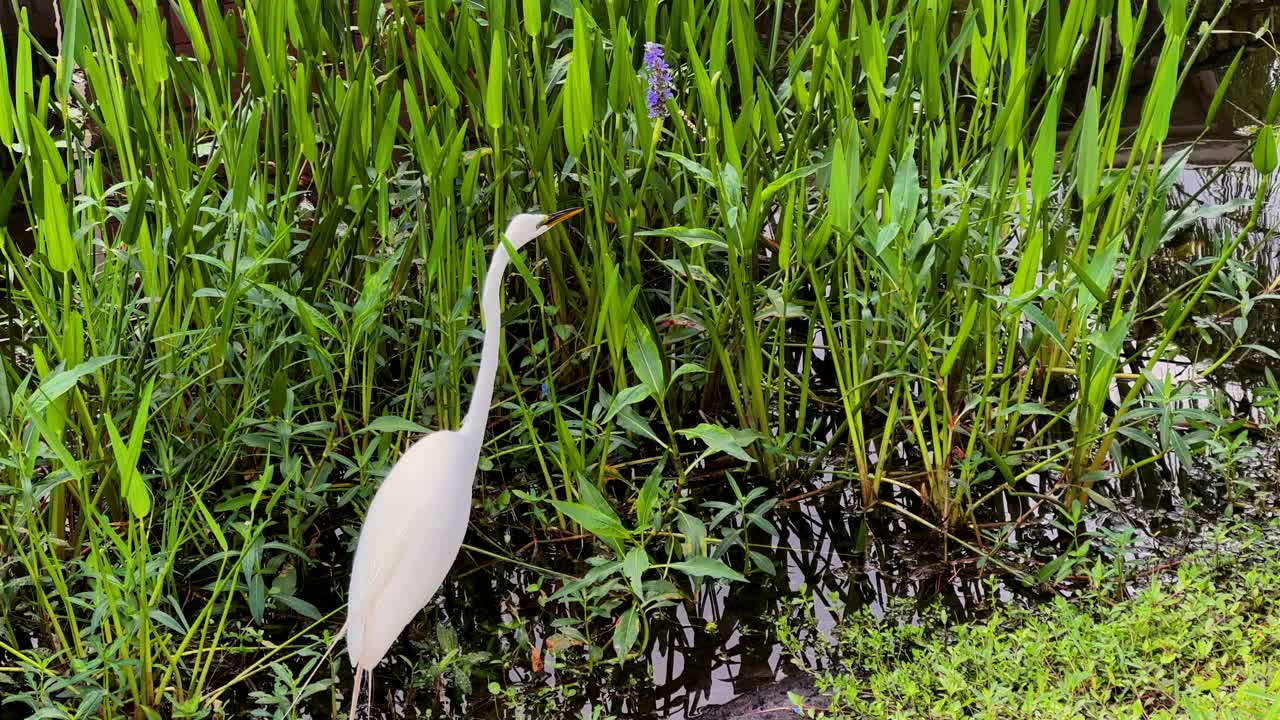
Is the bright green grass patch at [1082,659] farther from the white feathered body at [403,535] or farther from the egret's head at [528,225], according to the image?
A: the egret's head at [528,225]

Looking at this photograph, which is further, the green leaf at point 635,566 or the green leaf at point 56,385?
the green leaf at point 635,566

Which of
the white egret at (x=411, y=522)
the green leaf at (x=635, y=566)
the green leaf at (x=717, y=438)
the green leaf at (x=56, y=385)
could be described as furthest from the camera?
the green leaf at (x=717, y=438)

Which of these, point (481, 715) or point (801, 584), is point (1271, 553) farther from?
point (481, 715)

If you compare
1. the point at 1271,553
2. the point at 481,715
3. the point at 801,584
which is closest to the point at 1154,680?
the point at 1271,553

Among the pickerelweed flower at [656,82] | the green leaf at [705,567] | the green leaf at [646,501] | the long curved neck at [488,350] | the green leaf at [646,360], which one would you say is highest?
the pickerelweed flower at [656,82]

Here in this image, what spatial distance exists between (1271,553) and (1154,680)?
428 mm

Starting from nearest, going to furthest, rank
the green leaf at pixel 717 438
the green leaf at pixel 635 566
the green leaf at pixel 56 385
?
the green leaf at pixel 56 385, the green leaf at pixel 635 566, the green leaf at pixel 717 438

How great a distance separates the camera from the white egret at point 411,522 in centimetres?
148

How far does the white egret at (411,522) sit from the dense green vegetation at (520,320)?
157 mm

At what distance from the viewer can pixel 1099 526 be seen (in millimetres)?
2006

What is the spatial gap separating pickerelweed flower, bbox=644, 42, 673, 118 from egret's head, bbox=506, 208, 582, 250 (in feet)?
1.16

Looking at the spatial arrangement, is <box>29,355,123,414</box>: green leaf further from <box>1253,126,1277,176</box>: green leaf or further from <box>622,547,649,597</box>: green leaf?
<box>1253,126,1277,176</box>: green leaf

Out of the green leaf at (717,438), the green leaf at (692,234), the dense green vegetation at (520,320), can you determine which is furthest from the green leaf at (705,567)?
the green leaf at (692,234)

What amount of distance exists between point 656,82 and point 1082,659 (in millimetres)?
993
